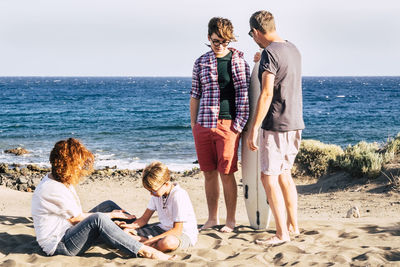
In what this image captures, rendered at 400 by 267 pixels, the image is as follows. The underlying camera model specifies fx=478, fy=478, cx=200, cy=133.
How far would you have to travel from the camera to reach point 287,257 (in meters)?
4.16

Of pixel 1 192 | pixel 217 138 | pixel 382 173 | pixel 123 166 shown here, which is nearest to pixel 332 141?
pixel 123 166

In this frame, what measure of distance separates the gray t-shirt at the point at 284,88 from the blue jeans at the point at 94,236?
5.37 feet

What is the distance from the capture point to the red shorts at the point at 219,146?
492 cm

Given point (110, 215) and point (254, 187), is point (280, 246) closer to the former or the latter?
point (254, 187)

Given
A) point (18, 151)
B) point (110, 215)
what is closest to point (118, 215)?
point (110, 215)

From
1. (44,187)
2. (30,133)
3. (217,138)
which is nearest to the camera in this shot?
(44,187)

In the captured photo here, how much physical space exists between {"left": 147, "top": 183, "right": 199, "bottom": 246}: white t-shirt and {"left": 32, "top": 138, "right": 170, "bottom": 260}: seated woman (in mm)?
386

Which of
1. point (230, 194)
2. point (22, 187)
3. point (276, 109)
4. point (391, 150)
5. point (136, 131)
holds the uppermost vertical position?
point (276, 109)

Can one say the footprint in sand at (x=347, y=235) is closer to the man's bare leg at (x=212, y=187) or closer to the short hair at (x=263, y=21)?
the man's bare leg at (x=212, y=187)

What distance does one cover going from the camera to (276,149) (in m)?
4.48

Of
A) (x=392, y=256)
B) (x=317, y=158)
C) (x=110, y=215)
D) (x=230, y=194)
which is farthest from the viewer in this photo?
(x=317, y=158)

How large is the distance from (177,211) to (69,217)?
97 cm

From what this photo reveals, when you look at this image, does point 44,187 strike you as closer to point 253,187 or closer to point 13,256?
point 13,256

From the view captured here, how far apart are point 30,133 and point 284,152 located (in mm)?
21462
